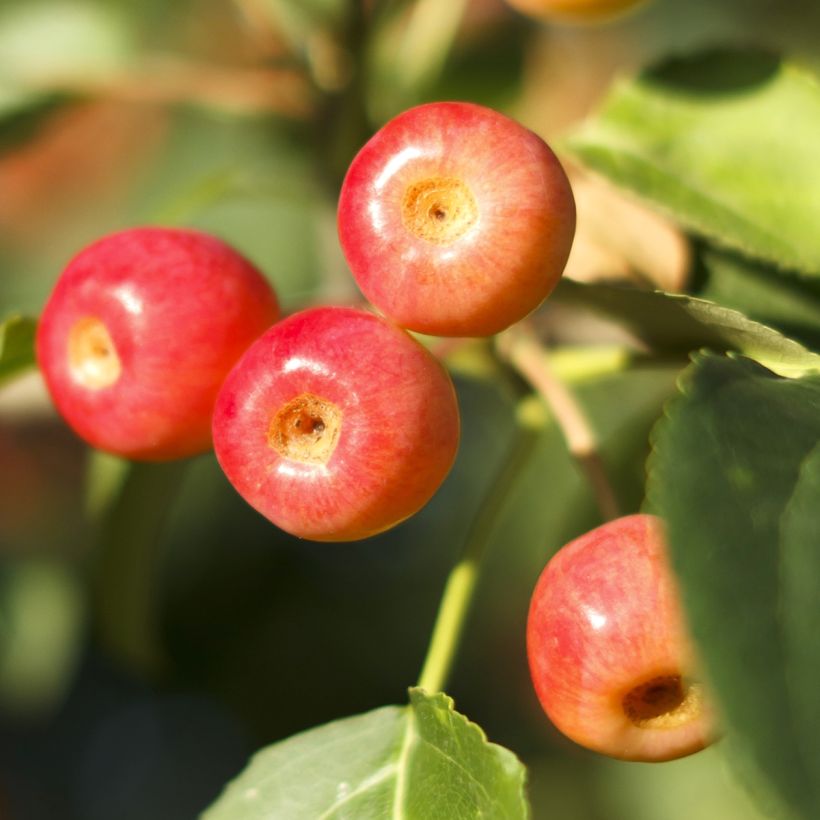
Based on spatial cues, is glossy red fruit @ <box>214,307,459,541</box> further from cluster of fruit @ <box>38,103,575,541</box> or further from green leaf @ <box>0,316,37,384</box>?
green leaf @ <box>0,316,37,384</box>

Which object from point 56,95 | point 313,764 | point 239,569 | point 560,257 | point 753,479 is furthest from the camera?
point 239,569

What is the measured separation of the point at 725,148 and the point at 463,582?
1.70ft

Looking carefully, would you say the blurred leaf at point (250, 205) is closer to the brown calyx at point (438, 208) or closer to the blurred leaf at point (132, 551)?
the blurred leaf at point (132, 551)

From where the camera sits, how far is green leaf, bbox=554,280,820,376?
0.80 m

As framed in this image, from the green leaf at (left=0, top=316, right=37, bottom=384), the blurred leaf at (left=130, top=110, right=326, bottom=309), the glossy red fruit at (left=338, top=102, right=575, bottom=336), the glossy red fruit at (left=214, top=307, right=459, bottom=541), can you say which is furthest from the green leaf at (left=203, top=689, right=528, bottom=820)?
the blurred leaf at (left=130, top=110, right=326, bottom=309)

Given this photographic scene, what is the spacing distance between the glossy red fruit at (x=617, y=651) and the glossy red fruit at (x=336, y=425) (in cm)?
12

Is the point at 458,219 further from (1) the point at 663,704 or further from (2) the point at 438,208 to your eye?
(1) the point at 663,704

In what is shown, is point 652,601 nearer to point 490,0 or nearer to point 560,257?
point 560,257

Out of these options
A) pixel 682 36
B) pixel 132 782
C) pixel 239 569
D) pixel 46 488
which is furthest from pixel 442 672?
pixel 682 36

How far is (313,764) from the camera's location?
0.96 meters

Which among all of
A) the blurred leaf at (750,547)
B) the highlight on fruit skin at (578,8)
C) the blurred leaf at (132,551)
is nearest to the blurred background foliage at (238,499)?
the blurred leaf at (132,551)

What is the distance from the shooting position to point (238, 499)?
2.47 metres

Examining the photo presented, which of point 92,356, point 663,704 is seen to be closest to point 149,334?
point 92,356

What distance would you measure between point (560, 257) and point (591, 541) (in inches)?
7.6
